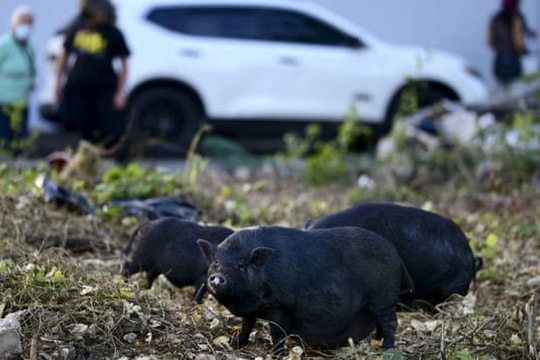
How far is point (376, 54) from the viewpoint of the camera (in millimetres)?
17500

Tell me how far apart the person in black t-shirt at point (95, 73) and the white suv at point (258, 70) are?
136 inches

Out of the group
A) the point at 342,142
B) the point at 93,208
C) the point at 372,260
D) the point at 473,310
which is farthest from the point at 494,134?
the point at 372,260

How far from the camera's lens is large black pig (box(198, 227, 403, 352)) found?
5309 millimetres

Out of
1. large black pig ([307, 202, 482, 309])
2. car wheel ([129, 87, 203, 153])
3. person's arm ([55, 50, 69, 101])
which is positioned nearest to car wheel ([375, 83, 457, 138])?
car wheel ([129, 87, 203, 153])

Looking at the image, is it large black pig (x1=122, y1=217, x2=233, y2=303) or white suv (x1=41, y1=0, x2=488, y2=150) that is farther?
white suv (x1=41, y1=0, x2=488, y2=150)

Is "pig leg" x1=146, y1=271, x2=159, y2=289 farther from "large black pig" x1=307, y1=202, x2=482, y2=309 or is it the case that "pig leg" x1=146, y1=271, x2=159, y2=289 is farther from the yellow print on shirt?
the yellow print on shirt

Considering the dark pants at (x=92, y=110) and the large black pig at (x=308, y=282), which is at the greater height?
the large black pig at (x=308, y=282)

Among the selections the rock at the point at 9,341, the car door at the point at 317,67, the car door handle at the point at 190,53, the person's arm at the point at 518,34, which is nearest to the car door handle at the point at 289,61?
the car door at the point at 317,67

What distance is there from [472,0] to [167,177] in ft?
37.7

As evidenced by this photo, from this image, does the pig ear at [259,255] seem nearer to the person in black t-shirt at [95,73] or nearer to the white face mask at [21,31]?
the person in black t-shirt at [95,73]

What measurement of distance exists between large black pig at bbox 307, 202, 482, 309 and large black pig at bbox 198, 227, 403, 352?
663mm

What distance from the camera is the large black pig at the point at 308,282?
5.31 metres

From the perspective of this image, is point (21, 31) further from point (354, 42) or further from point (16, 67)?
point (354, 42)

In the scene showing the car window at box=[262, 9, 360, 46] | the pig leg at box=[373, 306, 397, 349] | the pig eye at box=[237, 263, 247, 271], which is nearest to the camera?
the pig eye at box=[237, 263, 247, 271]
